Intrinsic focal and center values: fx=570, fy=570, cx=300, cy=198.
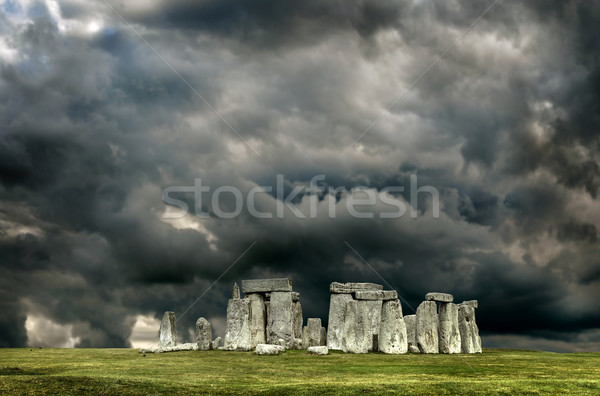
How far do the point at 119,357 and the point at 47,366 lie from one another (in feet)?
18.1

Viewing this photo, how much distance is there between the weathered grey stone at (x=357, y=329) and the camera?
28.4 m

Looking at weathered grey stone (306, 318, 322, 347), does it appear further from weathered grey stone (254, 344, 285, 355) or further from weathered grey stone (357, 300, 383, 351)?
weathered grey stone (254, 344, 285, 355)

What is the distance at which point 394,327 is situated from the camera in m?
28.9

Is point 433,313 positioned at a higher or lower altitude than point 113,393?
higher

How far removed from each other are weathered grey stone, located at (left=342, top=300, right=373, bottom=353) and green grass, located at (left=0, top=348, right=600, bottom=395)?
239 centimetres

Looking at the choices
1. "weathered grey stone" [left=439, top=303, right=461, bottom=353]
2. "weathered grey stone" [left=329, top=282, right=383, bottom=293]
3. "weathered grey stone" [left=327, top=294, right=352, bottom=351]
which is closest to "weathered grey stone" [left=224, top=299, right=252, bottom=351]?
"weathered grey stone" [left=327, top=294, right=352, bottom=351]

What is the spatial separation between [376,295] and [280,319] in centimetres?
562

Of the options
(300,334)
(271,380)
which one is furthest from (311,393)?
(300,334)

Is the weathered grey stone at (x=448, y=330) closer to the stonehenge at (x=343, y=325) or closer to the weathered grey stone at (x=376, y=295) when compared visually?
the stonehenge at (x=343, y=325)

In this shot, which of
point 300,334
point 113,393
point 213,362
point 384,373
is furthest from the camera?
point 300,334

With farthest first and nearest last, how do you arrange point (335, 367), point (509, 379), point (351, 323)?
point (351, 323), point (335, 367), point (509, 379)

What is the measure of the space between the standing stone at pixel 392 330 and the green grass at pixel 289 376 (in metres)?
3.44

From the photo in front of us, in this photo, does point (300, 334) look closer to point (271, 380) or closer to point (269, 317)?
point (269, 317)

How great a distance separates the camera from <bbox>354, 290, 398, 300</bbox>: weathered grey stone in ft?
95.8
